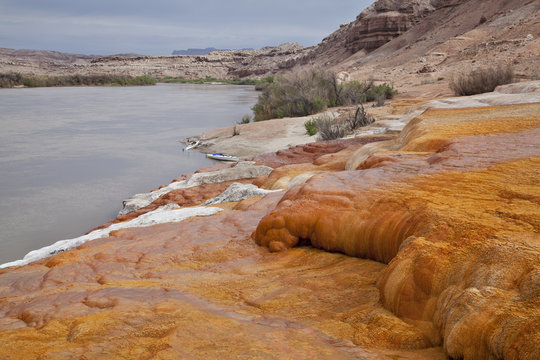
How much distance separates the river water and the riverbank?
16.0ft

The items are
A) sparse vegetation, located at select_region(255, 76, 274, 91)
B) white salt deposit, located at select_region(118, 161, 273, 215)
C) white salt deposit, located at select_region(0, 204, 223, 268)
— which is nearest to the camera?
white salt deposit, located at select_region(0, 204, 223, 268)

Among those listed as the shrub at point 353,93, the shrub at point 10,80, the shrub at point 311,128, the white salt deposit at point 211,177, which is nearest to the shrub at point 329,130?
the shrub at point 311,128

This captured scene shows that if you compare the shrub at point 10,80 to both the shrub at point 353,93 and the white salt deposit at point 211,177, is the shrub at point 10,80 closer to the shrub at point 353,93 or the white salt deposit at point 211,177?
the shrub at point 353,93

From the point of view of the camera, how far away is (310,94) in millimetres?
22016

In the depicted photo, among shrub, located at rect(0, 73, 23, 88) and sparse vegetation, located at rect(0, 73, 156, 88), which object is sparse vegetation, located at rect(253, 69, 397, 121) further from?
sparse vegetation, located at rect(0, 73, 156, 88)

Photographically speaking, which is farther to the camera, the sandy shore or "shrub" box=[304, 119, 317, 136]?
"shrub" box=[304, 119, 317, 136]

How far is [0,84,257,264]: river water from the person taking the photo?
9.56 metres

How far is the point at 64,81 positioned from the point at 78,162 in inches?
1836

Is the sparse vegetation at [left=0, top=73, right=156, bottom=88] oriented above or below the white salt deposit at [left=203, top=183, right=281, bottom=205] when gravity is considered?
above

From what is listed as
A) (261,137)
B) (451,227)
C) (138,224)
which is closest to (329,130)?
(261,137)

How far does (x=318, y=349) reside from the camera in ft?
6.85

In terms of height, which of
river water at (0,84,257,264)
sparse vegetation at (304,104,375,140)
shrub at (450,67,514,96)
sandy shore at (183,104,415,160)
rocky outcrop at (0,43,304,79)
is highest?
rocky outcrop at (0,43,304,79)

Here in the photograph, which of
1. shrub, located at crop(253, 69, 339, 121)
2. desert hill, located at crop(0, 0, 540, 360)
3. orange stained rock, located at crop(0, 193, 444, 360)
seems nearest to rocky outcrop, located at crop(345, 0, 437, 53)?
shrub, located at crop(253, 69, 339, 121)

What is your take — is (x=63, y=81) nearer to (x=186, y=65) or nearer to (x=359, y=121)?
(x=186, y=65)
